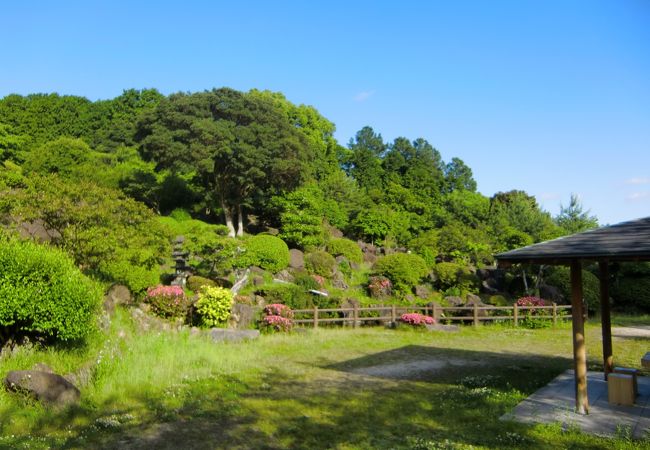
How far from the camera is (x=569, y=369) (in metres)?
10.3

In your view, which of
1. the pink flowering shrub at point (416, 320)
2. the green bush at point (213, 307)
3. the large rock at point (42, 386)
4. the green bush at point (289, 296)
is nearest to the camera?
the large rock at point (42, 386)

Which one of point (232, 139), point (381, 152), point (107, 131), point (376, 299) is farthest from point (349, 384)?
point (381, 152)

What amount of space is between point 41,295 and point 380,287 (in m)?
15.2

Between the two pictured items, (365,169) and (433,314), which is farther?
(365,169)

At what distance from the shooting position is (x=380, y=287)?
70.5 feet

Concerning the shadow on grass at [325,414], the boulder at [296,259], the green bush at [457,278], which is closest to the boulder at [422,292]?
the green bush at [457,278]

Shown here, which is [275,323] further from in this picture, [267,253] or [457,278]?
[457,278]

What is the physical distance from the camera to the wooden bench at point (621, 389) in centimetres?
722

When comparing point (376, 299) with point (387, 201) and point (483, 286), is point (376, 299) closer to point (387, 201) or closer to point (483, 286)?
point (483, 286)

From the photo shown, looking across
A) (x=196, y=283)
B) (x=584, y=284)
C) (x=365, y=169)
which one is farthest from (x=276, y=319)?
(x=365, y=169)

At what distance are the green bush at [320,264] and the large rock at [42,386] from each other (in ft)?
50.1

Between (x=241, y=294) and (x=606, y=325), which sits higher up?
(x=241, y=294)

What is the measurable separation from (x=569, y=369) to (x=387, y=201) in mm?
26357

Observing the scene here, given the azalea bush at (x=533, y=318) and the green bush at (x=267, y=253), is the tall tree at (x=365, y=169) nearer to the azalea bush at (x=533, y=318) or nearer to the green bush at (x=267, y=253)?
the green bush at (x=267, y=253)
